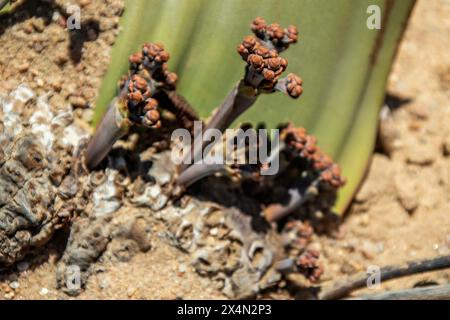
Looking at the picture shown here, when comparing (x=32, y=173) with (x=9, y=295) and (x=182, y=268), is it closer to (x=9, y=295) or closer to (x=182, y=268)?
(x=9, y=295)

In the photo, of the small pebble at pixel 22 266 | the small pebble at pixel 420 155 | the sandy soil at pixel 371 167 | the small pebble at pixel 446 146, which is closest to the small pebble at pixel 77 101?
the sandy soil at pixel 371 167

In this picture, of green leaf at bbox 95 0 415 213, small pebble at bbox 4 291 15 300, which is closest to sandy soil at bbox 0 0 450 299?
small pebble at bbox 4 291 15 300

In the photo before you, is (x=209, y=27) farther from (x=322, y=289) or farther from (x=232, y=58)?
(x=322, y=289)

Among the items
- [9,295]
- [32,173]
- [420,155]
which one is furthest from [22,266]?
[420,155]

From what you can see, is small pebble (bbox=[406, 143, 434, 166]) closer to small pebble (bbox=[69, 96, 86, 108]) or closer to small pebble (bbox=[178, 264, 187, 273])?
small pebble (bbox=[178, 264, 187, 273])

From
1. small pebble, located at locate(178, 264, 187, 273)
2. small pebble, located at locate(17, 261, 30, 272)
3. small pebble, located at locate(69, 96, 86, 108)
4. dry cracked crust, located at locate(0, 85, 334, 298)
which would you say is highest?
small pebble, located at locate(69, 96, 86, 108)

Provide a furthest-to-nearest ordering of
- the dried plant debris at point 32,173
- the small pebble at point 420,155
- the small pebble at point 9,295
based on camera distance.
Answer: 1. the small pebble at point 420,155
2. the small pebble at point 9,295
3. the dried plant debris at point 32,173

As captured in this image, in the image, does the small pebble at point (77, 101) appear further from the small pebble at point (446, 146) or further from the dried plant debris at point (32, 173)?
the small pebble at point (446, 146)
